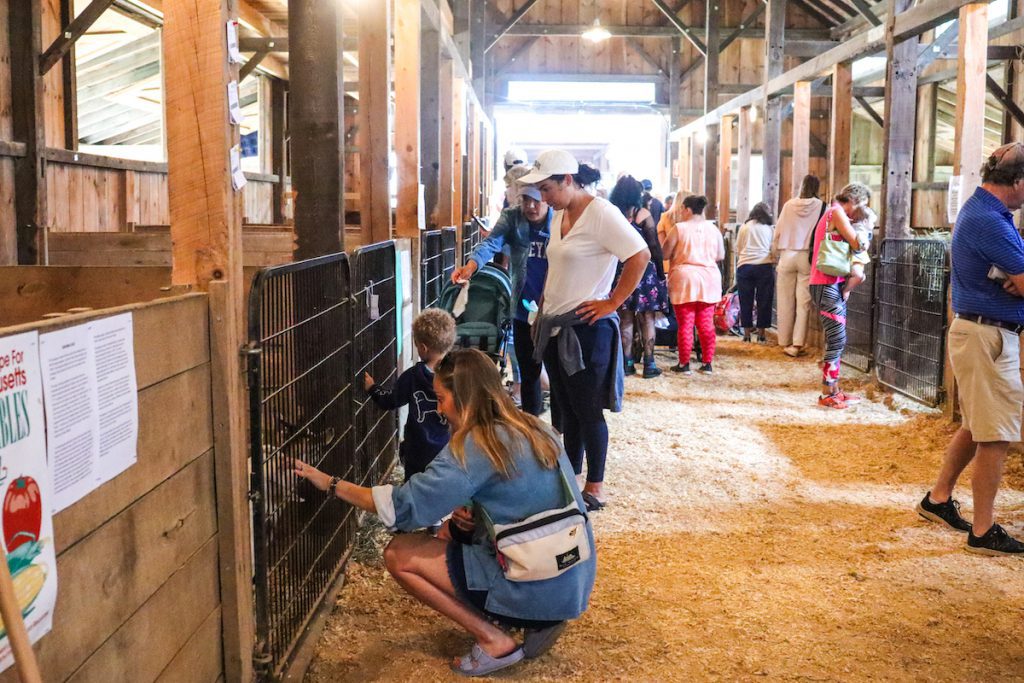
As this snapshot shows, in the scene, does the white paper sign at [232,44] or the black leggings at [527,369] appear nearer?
the white paper sign at [232,44]

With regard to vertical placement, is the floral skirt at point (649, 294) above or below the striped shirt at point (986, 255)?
below

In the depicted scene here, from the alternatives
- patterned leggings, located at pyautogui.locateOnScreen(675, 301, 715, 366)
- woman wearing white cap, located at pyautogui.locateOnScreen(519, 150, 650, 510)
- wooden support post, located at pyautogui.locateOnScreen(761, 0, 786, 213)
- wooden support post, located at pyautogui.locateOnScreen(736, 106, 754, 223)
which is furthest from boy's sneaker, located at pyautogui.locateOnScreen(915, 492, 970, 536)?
wooden support post, located at pyautogui.locateOnScreen(736, 106, 754, 223)

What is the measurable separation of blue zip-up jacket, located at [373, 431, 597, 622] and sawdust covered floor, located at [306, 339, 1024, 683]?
27 cm

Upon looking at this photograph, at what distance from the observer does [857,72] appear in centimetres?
1706

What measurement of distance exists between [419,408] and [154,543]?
1.95m

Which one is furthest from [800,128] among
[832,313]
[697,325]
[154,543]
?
[154,543]

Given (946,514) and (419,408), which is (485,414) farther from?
(946,514)

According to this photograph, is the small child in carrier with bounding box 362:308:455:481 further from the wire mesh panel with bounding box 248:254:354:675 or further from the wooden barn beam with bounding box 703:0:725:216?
the wooden barn beam with bounding box 703:0:725:216

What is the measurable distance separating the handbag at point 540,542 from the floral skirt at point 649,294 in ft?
17.8

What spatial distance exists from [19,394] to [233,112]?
3.75 ft

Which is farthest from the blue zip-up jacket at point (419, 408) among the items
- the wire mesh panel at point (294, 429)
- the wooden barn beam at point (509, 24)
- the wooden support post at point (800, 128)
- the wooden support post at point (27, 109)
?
the wooden barn beam at point (509, 24)

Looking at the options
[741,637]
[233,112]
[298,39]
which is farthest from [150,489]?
[298,39]

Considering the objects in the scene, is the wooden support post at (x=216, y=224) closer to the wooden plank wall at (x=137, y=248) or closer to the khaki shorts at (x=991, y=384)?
the wooden plank wall at (x=137, y=248)

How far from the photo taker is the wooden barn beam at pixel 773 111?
11.9m
